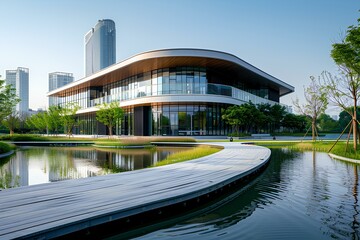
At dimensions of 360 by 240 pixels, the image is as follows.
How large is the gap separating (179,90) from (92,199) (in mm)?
29096

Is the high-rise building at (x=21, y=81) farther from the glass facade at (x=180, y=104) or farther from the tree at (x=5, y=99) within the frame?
the tree at (x=5, y=99)

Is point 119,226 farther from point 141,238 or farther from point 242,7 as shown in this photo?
point 242,7

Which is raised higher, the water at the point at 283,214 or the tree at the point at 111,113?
the tree at the point at 111,113

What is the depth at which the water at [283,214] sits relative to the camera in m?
5.15

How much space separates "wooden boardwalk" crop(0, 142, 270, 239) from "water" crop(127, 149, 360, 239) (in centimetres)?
61

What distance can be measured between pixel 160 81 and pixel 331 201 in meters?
30.0

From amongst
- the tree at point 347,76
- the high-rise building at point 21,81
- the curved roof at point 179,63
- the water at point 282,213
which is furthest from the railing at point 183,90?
the high-rise building at point 21,81

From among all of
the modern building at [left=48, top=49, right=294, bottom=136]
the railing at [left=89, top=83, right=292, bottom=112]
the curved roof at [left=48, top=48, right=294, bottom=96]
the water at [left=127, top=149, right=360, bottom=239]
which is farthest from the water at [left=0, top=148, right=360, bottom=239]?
the railing at [left=89, top=83, right=292, bottom=112]

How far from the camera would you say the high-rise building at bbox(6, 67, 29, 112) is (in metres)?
172

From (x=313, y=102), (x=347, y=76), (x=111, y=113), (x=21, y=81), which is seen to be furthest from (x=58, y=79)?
(x=347, y=76)

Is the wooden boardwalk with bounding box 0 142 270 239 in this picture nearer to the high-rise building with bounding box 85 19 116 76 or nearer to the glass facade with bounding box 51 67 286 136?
the glass facade with bounding box 51 67 286 136

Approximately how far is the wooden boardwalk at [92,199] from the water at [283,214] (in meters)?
0.61

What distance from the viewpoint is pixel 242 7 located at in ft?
66.4

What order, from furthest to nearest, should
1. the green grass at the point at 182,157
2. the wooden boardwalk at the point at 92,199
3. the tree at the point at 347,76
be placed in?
the tree at the point at 347,76 < the green grass at the point at 182,157 < the wooden boardwalk at the point at 92,199
